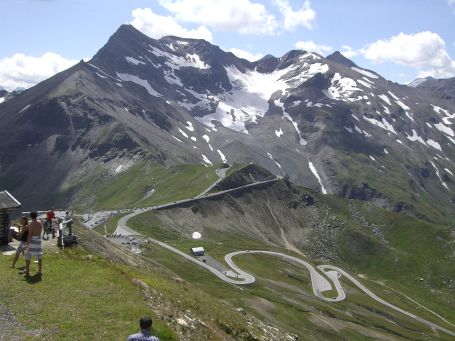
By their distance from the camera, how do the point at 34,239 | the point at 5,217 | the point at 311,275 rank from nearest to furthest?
the point at 34,239 → the point at 5,217 → the point at 311,275

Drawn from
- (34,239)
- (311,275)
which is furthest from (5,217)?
(311,275)

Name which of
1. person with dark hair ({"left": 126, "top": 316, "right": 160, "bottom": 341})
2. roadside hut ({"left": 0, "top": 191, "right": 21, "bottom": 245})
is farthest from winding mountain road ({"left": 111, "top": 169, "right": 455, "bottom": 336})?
person with dark hair ({"left": 126, "top": 316, "right": 160, "bottom": 341})

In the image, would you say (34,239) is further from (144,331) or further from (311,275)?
(311,275)

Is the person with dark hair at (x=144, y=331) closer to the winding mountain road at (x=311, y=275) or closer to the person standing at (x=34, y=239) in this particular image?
the person standing at (x=34, y=239)

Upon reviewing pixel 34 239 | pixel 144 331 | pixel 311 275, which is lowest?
pixel 311 275

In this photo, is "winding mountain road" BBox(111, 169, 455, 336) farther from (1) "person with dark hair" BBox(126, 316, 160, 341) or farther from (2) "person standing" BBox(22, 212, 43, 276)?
(1) "person with dark hair" BBox(126, 316, 160, 341)

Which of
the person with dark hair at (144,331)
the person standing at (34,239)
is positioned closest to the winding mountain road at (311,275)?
the person standing at (34,239)

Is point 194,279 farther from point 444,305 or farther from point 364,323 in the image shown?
point 444,305

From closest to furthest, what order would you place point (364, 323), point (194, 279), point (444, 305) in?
point (194, 279)
point (364, 323)
point (444, 305)

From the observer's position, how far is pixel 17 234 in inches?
1748

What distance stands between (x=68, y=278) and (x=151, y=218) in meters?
151

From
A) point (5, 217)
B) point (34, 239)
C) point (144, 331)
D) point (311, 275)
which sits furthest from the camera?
point (311, 275)

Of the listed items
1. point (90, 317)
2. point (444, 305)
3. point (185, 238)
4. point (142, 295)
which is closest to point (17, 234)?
point (142, 295)

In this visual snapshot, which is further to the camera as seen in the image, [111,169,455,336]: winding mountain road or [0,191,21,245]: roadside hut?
[111,169,455,336]: winding mountain road
